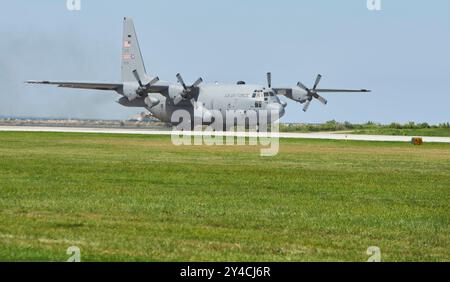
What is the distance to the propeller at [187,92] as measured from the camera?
7419 centimetres

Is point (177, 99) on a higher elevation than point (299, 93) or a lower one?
lower

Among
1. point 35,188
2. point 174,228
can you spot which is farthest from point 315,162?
point 174,228

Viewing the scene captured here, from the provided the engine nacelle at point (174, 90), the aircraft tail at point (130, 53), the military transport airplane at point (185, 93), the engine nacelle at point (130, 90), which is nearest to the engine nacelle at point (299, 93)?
the military transport airplane at point (185, 93)

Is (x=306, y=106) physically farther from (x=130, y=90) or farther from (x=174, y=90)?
(x=130, y=90)

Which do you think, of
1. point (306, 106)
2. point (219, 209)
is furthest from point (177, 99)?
point (219, 209)

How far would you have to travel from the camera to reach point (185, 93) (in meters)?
74.1

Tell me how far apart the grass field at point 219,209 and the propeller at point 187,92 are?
36904 millimetres

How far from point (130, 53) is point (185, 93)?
10.8 metres

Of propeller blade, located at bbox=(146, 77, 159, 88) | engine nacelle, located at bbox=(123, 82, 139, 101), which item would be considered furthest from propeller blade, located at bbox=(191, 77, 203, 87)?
engine nacelle, located at bbox=(123, 82, 139, 101)

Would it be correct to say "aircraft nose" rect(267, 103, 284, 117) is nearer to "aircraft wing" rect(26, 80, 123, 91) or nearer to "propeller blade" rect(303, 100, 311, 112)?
"propeller blade" rect(303, 100, 311, 112)

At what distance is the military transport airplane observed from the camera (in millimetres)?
70875

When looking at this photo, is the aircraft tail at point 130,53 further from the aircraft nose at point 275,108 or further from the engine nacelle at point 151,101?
the aircraft nose at point 275,108
